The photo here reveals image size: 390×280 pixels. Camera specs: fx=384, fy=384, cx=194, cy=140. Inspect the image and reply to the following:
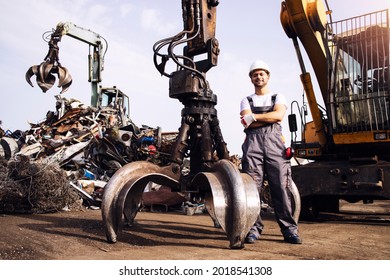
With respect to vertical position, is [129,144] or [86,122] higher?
[86,122]

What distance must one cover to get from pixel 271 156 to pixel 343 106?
2646mm

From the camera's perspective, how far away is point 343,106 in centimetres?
561

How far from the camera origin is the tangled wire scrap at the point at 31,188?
5.12 metres

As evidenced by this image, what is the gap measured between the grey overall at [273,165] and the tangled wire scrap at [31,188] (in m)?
3.07

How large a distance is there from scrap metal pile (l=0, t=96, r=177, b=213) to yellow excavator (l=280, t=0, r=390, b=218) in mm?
3501

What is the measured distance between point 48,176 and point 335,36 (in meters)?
4.67

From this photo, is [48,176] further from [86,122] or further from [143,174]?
[86,122]

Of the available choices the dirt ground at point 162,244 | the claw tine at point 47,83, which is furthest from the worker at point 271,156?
the claw tine at point 47,83

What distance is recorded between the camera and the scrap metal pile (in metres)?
5.27

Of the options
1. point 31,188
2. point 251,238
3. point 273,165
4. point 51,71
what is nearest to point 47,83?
point 51,71

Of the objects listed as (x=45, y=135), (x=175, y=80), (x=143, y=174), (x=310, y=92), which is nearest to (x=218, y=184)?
(x=143, y=174)

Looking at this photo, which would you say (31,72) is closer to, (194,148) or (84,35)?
(194,148)

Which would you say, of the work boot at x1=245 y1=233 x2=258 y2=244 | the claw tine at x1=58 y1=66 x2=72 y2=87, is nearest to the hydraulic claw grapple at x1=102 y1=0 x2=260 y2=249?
the work boot at x1=245 y1=233 x2=258 y2=244

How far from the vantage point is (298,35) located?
19.9 ft
